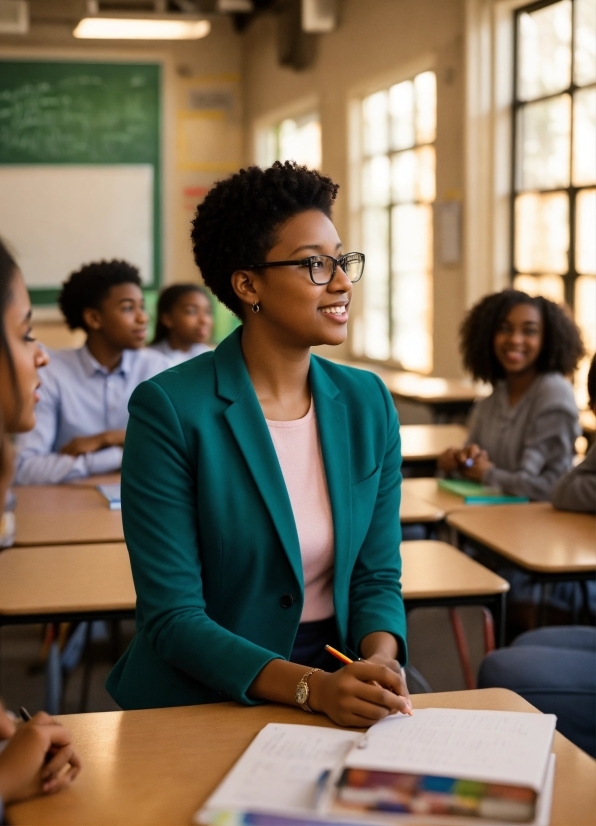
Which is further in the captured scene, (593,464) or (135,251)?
(135,251)

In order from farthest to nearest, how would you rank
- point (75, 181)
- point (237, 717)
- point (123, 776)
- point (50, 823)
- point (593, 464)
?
point (75, 181)
point (593, 464)
point (237, 717)
point (123, 776)
point (50, 823)

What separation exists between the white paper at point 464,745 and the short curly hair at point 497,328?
2.47 metres

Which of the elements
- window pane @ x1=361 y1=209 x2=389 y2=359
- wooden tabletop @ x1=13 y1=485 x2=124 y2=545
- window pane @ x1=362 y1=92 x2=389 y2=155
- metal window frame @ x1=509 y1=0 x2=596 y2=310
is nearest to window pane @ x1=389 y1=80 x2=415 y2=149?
window pane @ x1=362 y1=92 x2=389 y2=155

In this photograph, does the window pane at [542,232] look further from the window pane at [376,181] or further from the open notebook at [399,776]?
the open notebook at [399,776]

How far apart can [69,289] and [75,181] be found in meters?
5.76

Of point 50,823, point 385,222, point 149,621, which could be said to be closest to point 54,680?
point 149,621

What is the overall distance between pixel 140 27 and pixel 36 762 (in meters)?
6.80

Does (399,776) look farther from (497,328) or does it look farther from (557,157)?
(557,157)

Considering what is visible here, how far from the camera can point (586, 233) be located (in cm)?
511

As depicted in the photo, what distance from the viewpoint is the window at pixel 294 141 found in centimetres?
862

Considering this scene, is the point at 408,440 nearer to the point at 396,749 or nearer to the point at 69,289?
the point at 69,289

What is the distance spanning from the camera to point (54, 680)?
104 inches

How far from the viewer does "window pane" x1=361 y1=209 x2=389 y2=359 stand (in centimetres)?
759

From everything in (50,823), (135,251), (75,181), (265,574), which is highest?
(75,181)
